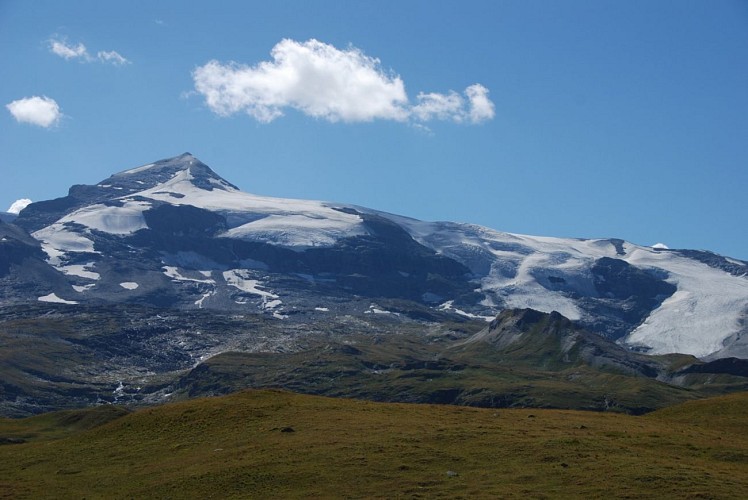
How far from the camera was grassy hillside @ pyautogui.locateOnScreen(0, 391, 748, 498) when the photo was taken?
5878 cm

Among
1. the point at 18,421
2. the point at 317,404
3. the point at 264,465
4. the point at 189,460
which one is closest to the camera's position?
the point at 264,465

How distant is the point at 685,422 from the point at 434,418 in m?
23.6

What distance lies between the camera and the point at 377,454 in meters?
64.9

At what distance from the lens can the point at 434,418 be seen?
77000 mm

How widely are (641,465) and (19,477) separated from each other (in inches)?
1756

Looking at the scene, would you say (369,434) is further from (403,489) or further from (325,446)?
(403,489)

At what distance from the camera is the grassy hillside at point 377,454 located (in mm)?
58781

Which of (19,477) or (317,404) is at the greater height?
(317,404)

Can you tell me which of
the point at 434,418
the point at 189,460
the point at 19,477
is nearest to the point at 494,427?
the point at 434,418

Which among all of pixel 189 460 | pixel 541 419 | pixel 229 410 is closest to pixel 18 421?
pixel 229 410

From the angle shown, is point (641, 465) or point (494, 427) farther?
point (494, 427)

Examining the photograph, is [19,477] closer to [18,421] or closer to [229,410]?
[229,410]

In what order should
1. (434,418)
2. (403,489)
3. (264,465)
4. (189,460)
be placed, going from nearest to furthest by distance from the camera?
(403,489)
(264,465)
(189,460)
(434,418)

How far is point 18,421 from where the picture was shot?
454ft
